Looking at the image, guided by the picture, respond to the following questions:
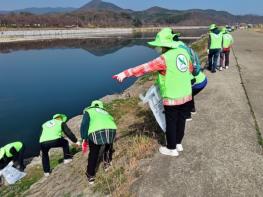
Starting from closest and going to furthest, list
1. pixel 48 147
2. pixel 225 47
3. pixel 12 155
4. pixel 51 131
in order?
pixel 51 131 → pixel 48 147 → pixel 12 155 → pixel 225 47

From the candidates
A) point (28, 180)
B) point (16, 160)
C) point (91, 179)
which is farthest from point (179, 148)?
point (16, 160)

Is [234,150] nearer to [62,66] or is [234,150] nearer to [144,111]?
[144,111]

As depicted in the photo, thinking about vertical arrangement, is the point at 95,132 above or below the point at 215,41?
below

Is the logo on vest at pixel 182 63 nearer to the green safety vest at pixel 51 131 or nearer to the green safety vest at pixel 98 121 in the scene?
the green safety vest at pixel 98 121

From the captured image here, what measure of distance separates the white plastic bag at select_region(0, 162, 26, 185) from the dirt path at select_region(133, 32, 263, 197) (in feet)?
16.4

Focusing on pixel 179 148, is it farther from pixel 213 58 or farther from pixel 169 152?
pixel 213 58

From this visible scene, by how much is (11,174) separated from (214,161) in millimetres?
6064

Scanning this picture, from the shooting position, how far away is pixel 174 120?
241 inches

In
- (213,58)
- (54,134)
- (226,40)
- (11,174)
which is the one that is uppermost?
(226,40)

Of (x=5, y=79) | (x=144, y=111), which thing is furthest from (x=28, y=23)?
(x=144, y=111)

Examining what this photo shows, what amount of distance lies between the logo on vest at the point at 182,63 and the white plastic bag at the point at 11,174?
6197 millimetres

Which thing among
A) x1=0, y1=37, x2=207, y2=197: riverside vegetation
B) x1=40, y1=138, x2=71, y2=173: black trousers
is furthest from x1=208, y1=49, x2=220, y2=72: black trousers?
x1=40, y1=138, x2=71, y2=173: black trousers

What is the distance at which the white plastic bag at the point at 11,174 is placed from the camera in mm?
9898

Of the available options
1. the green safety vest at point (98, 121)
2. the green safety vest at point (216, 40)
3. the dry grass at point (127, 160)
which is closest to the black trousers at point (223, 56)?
the green safety vest at point (216, 40)
